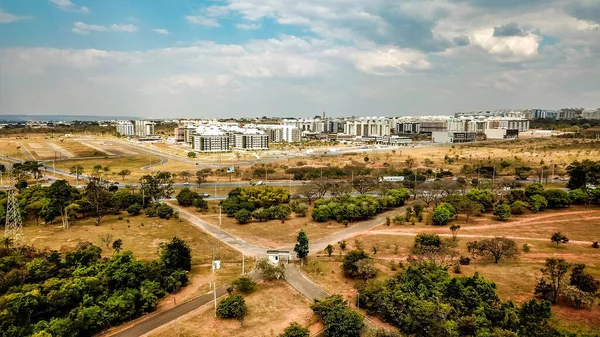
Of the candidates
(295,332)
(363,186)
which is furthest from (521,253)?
(363,186)

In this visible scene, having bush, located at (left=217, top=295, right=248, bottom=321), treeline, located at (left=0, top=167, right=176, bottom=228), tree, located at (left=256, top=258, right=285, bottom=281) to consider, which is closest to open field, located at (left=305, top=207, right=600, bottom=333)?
tree, located at (left=256, top=258, right=285, bottom=281)

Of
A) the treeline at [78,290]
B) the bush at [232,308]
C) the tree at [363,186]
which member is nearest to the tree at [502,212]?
the tree at [363,186]

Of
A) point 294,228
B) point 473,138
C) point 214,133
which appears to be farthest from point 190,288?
point 473,138

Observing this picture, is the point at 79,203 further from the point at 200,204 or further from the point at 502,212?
the point at 502,212

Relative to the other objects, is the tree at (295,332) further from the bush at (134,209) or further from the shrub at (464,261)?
the bush at (134,209)

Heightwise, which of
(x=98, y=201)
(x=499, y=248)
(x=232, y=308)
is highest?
(x=98, y=201)

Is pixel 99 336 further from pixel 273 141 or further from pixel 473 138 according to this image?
pixel 473 138

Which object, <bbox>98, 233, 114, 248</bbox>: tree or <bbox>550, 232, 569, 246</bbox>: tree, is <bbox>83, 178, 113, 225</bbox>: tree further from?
<bbox>550, 232, 569, 246</bbox>: tree
